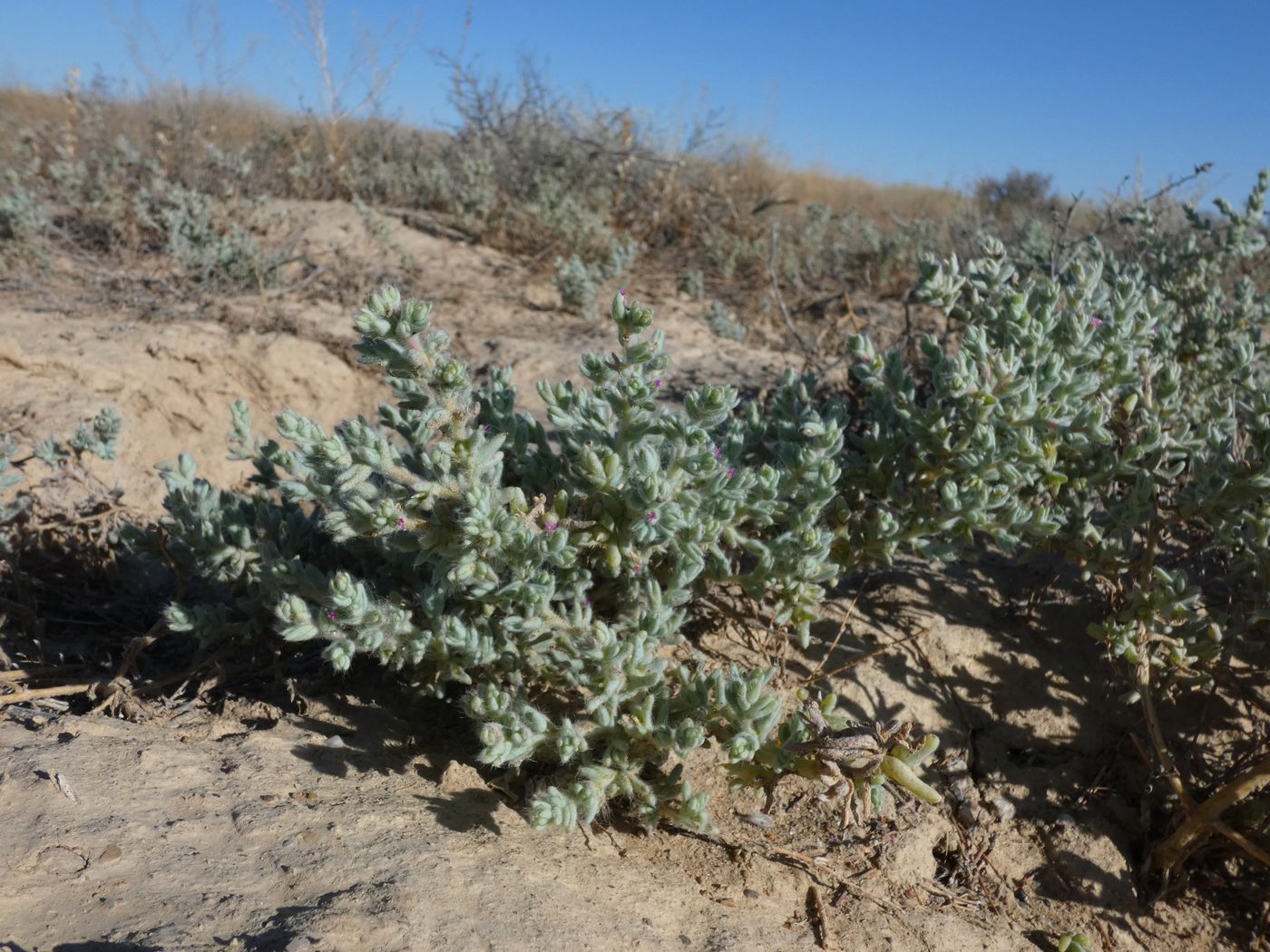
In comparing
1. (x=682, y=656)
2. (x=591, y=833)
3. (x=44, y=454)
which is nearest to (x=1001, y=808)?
(x=682, y=656)

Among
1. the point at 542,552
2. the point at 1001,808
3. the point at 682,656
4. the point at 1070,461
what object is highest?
the point at 1070,461

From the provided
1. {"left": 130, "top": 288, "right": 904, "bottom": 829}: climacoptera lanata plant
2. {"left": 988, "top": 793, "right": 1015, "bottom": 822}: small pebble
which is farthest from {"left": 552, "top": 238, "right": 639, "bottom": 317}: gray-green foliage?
{"left": 988, "top": 793, "right": 1015, "bottom": 822}: small pebble

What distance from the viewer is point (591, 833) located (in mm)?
2207

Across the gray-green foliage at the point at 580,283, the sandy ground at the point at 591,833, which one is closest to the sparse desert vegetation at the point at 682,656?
the sandy ground at the point at 591,833

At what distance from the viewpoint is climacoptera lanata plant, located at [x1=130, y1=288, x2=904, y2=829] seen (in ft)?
6.53

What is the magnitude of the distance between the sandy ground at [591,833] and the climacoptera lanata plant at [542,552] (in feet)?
0.58

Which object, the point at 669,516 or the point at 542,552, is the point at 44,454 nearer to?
the point at 542,552

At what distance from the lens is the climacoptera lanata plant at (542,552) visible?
1989 mm

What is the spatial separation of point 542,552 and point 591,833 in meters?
0.69

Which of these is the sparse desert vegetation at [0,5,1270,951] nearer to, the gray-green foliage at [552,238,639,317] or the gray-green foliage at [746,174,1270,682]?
the gray-green foliage at [746,174,1270,682]

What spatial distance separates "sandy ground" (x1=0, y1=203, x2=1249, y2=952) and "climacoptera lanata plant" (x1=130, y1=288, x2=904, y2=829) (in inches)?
6.9

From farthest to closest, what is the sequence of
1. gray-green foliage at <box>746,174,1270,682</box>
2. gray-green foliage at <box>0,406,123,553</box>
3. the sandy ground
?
1. gray-green foliage at <box>0,406,123,553</box>
2. gray-green foliage at <box>746,174,1270,682</box>
3. the sandy ground

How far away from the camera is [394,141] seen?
387 inches

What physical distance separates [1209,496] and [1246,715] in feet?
2.45
